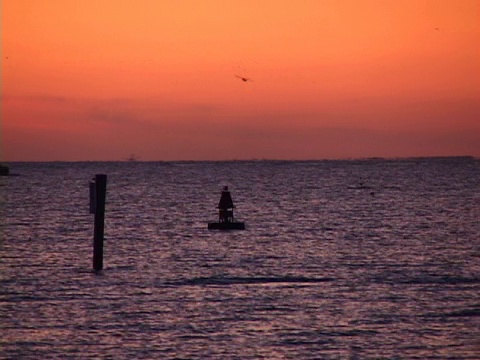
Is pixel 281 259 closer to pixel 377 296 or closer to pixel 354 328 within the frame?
pixel 377 296

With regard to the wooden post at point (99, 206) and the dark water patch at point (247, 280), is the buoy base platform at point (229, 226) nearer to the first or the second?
the wooden post at point (99, 206)

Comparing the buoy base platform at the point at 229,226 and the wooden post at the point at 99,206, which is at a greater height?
the wooden post at the point at 99,206

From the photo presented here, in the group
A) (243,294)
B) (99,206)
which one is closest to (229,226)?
(99,206)

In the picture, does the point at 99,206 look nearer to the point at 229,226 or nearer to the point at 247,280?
the point at 247,280

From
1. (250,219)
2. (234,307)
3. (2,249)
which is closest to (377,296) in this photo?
(234,307)

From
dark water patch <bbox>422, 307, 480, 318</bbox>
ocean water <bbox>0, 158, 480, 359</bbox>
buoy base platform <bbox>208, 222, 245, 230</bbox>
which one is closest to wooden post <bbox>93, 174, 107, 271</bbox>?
ocean water <bbox>0, 158, 480, 359</bbox>

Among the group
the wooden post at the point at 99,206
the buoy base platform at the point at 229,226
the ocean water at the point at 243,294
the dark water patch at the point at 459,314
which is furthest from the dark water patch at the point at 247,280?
the buoy base platform at the point at 229,226

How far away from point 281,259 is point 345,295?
12.2 m

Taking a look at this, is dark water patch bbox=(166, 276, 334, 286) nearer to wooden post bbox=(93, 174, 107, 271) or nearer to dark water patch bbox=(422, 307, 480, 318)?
wooden post bbox=(93, 174, 107, 271)

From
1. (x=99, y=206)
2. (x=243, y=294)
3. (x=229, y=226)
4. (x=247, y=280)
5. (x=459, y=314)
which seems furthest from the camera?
(x=229, y=226)

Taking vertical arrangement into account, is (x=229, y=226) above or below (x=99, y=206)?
below

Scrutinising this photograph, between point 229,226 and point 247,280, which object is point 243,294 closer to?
point 247,280

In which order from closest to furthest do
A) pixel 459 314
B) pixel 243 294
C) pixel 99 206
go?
pixel 459 314, pixel 243 294, pixel 99 206

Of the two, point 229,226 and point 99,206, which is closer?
point 99,206
